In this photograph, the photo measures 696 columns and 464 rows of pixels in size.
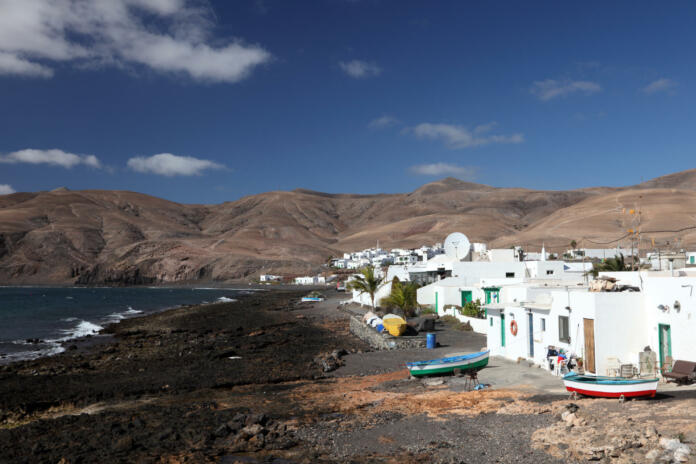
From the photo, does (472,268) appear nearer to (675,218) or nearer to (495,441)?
(495,441)

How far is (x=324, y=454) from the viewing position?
11.4 m

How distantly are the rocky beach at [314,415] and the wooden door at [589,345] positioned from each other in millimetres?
1201

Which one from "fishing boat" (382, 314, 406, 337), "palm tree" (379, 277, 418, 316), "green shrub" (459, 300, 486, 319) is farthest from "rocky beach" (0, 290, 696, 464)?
"palm tree" (379, 277, 418, 316)

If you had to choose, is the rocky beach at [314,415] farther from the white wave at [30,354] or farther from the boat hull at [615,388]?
the white wave at [30,354]

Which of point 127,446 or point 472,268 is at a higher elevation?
point 472,268

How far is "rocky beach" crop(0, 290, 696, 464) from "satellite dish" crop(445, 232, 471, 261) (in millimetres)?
22333

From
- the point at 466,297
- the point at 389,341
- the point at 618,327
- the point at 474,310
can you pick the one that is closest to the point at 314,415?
the point at 618,327

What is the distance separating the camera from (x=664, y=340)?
575 inches

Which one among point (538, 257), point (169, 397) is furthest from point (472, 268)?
point (169, 397)

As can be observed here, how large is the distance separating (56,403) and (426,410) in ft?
41.7

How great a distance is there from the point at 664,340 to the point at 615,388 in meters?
2.96

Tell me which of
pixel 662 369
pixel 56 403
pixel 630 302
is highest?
pixel 630 302

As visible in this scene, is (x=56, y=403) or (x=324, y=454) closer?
(x=324, y=454)

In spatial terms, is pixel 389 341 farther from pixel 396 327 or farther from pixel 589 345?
pixel 589 345
